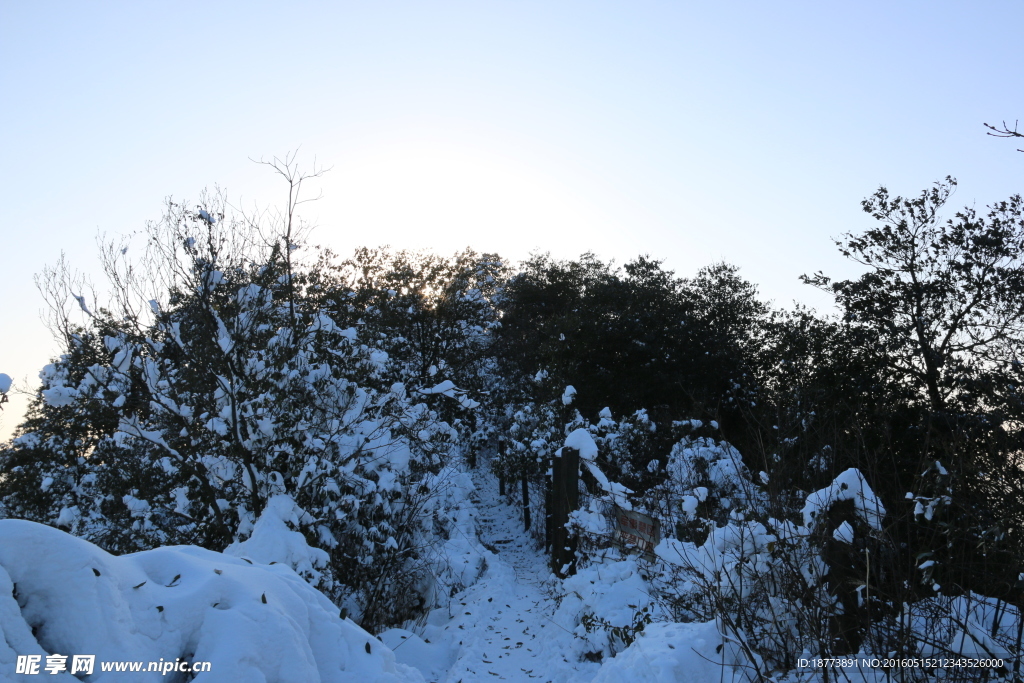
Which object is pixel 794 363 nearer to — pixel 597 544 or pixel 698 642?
pixel 597 544

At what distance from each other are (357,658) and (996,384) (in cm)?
588

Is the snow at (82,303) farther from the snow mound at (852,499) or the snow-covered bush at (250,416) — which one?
the snow mound at (852,499)

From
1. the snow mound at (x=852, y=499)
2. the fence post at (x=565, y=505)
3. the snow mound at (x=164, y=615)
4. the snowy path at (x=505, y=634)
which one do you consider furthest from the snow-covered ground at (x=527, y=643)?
the snow mound at (x=164, y=615)

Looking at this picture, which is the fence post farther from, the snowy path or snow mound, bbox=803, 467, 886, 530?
snow mound, bbox=803, 467, 886, 530

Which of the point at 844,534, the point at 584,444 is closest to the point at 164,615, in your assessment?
the point at 844,534

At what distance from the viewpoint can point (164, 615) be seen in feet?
8.49

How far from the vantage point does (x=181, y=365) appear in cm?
827

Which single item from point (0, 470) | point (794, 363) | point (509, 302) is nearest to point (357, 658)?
point (0, 470)

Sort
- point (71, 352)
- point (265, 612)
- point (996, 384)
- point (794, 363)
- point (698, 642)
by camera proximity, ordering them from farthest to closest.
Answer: point (794, 363) → point (71, 352) → point (996, 384) → point (698, 642) → point (265, 612)

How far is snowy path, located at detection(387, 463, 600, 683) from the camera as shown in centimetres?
641

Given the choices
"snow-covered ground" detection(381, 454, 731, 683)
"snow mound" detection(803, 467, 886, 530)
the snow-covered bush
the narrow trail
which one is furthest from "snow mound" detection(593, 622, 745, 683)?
the snow-covered bush

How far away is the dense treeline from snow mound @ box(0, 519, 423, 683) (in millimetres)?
2577

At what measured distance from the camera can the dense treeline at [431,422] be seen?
397 centimetres

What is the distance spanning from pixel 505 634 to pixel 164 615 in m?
6.08
